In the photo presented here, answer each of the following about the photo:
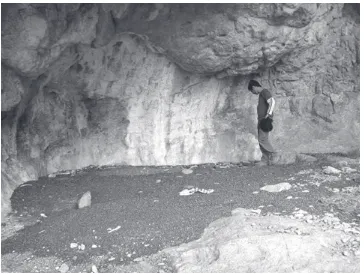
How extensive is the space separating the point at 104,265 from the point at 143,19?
13.9 feet

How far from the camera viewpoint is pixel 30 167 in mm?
6992

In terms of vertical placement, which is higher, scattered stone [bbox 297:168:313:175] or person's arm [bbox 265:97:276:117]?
person's arm [bbox 265:97:276:117]

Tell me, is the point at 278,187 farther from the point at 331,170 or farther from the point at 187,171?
the point at 187,171

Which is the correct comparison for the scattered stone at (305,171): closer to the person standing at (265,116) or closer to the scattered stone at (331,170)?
the scattered stone at (331,170)

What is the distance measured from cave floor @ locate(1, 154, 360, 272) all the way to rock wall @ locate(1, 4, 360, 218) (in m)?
0.78

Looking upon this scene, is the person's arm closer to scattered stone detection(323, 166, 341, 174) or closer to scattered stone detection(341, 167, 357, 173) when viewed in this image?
scattered stone detection(323, 166, 341, 174)

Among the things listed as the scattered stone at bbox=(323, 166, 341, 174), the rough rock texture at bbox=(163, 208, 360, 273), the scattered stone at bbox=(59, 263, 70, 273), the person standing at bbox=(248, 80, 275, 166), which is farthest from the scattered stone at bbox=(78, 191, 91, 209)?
the scattered stone at bbox=(323, 166, 341, 174)

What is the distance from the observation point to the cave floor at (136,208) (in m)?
4.11

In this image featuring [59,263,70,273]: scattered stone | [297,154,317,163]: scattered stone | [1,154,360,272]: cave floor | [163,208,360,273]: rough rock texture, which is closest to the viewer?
[163,208,360,273]: rough rock texture

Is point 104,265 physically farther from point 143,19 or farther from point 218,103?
point 218,103

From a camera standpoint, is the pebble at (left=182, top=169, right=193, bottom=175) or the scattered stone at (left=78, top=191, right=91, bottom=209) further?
the pebble at (left=182, top=169, right=193, bottom=175)

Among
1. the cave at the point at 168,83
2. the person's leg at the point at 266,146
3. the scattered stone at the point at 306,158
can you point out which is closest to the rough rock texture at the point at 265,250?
the cave at the point at 168,83

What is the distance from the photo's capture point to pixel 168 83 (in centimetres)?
816

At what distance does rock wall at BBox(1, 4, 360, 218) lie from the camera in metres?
6.09
